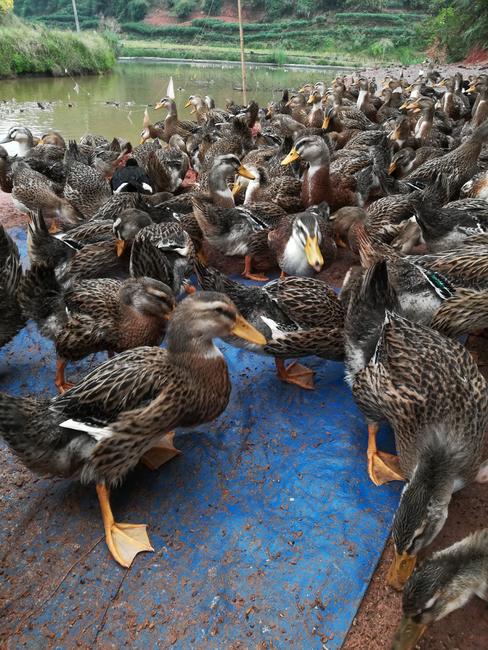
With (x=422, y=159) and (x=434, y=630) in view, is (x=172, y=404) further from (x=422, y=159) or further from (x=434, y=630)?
(x=422, y=159)

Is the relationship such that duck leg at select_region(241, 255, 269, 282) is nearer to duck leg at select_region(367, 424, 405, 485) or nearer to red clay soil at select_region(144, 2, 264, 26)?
duck leg at select_region(367, 424, 405, 485)

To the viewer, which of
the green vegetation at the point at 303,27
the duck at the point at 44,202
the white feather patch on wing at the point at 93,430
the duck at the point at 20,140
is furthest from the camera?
the green vegetation at the point at 303,27

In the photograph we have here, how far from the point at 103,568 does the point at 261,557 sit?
78 centimetres

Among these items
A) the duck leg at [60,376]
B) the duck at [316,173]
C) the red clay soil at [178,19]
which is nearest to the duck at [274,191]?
the duck at [316,173]

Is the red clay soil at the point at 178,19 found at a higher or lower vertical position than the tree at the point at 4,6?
higher

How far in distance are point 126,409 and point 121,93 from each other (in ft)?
83.3

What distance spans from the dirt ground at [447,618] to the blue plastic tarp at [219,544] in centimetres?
6

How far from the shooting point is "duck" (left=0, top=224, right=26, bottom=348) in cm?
360

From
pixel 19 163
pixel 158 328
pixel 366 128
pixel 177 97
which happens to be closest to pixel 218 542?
pixel 158 328

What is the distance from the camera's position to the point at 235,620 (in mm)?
2143

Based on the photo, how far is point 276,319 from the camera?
3479mm

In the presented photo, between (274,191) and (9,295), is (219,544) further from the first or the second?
(274,191)

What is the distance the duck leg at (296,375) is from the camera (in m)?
3.53

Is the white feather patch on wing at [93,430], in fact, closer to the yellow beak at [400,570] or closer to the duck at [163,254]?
the yellow beak at [400,570]
